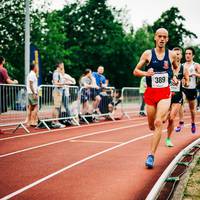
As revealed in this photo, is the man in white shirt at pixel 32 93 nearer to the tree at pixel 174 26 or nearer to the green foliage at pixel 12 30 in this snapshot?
the green foliage at pixel 12 30

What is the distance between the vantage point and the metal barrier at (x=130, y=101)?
60.2 feet

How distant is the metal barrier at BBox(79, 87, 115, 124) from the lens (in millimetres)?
14797

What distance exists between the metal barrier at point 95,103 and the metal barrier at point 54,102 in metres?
0.74

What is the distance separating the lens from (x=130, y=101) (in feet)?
62.6

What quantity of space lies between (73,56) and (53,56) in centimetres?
692

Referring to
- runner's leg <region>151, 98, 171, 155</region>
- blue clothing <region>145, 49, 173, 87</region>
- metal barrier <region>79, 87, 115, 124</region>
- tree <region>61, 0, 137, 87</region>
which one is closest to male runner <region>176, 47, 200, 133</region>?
blue clothing <region>145, 49, 173, 87</region>

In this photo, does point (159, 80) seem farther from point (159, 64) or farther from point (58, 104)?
point (58, 104)

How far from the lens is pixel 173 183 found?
18.0 ft

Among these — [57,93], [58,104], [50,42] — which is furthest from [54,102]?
[50,42]

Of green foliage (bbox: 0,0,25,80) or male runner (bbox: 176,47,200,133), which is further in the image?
green foliage (bbox: 0,0,25,80)

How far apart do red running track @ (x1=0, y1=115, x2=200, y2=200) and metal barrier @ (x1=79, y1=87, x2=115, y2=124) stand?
3728 mm

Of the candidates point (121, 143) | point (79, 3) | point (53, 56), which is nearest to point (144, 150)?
point (121, 143)

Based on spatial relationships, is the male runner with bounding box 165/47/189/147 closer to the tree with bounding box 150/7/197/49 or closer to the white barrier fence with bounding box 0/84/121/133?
the white barrier fence with bounding box 0/84/121/133

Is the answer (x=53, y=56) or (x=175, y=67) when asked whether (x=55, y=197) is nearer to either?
(x=175, y=67)
